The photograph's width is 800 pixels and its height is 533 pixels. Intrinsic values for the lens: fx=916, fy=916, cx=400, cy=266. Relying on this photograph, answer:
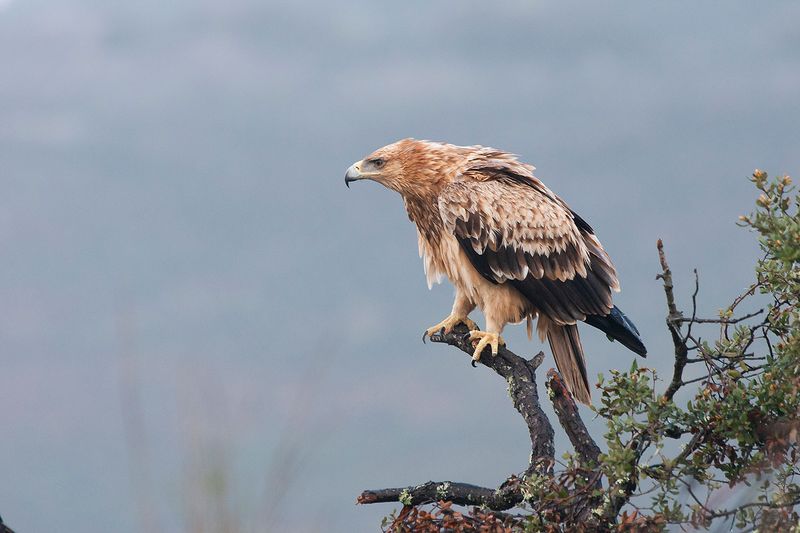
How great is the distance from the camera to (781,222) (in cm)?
411

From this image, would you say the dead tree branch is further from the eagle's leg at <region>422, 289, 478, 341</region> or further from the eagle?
the eagle's leg at <region>422, 289, 478, 341</region>

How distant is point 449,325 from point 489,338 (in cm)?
60

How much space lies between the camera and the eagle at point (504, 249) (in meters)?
6.40

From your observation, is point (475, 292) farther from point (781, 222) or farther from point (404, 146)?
point (781, 222)

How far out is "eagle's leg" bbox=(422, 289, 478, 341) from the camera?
665 cm

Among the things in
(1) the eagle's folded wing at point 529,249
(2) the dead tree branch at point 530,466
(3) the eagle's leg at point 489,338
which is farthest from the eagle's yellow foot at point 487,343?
(2) the dead tree branch at point 530,466

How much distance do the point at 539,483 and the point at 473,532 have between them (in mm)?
402

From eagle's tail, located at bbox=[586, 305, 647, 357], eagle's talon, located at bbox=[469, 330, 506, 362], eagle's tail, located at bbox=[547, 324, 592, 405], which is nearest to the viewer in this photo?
eagle's talon, located at bbox=[469, 330, 506, 362]

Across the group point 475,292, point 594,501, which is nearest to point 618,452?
point 594,501

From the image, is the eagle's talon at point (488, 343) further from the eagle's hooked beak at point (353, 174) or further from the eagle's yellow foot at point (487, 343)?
the eagle's hooked beak at point (353, 174)

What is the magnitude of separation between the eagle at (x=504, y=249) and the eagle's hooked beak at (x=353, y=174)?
13 cm

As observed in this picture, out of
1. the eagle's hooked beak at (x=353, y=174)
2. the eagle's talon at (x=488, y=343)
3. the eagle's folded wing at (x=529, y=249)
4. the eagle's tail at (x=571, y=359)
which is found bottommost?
the eagle's talon at (x=488, y=343)

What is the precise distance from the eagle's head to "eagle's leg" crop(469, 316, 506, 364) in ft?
3.67

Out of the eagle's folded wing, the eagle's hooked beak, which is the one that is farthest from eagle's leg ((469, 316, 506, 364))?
the eagle's hooked beak
